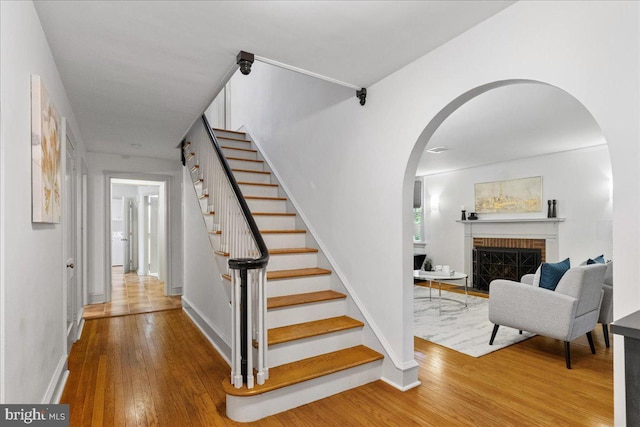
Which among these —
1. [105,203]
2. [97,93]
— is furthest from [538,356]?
[105,203]

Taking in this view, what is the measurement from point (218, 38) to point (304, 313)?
2174 millimetres

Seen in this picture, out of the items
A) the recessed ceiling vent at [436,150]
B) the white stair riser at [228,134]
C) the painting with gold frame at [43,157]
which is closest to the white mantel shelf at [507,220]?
the recessed ceiling vent at [436,150]

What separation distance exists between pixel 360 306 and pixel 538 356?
184 cm

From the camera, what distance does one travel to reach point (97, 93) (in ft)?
9.80

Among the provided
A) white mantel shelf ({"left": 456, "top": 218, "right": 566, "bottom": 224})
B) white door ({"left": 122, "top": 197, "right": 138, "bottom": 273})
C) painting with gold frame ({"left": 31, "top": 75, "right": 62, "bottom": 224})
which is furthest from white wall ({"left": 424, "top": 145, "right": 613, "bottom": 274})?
white door ({"left": 122, "top": 197, "right": 138, "bottom": 273})

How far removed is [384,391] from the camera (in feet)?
8.23

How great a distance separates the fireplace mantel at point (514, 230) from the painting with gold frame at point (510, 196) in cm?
22

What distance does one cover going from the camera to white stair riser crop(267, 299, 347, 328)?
2.79 metres

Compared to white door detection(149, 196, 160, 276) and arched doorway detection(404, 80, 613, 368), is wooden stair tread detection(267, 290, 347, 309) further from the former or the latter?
white door detection(149, 196, 160, 276)

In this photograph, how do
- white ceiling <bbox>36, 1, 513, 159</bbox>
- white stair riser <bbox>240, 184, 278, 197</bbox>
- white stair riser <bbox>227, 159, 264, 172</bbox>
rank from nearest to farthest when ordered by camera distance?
white ceiling <bbox>36, 1, 513, 159</bbox>, white stair riser <bbox>240, 184, 278, 197</bbox>, white stair riser <bbox>227, 159, 264, 172</bbox>

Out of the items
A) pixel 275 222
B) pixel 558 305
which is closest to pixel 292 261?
pixel 275 222

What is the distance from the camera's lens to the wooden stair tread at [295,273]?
3.07m

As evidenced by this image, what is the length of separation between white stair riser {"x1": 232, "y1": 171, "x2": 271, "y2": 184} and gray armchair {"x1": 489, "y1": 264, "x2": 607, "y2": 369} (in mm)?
3013

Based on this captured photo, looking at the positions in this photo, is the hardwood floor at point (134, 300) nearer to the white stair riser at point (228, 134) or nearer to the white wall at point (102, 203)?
the white wall at point (102, 203)
